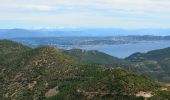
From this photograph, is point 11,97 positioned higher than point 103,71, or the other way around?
point 103,71

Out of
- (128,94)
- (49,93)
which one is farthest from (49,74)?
(128,94)

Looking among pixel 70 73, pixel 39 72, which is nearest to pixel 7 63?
pixel 39 72

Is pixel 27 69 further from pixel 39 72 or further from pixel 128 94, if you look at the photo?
pixel 128 94

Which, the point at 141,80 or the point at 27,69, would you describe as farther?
the point at 27,69

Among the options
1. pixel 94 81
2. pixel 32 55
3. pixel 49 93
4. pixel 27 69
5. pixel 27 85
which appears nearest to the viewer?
pixel 94 81

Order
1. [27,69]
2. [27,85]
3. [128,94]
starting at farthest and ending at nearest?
1. [27,69]
2. [27,85]
3. [128,94]

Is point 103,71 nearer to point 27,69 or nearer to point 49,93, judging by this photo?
point 49,93
